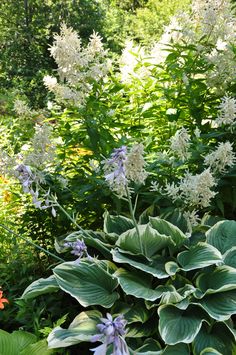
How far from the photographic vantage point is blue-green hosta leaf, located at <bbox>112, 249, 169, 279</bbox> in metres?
2.31

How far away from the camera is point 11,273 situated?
10.2 feet

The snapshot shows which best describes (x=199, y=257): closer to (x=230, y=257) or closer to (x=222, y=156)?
(x=230, y=257)

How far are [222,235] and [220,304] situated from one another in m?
0.53

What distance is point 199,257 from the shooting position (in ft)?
7.84

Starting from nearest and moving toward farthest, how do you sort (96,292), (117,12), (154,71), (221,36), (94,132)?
(96,292) → (94,132) → (221,36) → (154,71) → (117,12)

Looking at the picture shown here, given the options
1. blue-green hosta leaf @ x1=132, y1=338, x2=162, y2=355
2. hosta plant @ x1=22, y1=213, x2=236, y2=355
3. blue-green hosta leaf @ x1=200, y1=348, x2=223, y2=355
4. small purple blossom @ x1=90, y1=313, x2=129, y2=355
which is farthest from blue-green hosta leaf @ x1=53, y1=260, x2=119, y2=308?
small purple blossom @ x1=90, y1=313, x2=129, y2=355

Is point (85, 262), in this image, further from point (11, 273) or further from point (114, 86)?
point (114, 86)

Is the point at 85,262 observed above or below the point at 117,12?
below

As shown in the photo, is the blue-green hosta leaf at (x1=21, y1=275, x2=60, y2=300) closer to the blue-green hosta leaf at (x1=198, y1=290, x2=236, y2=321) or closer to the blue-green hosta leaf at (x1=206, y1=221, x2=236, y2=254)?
the blue-green hosta leaf at (x1=198, y1=290, x2=236, y2=321)

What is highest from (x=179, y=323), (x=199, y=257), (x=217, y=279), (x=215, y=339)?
(x=199, y=257)

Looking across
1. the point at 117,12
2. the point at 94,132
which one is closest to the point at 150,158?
the point at 94,132

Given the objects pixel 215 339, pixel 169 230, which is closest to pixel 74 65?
pixel 169 230

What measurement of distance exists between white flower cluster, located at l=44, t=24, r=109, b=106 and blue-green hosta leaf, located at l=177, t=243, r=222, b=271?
1088 millimetres

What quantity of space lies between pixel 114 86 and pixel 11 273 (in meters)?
1.46
